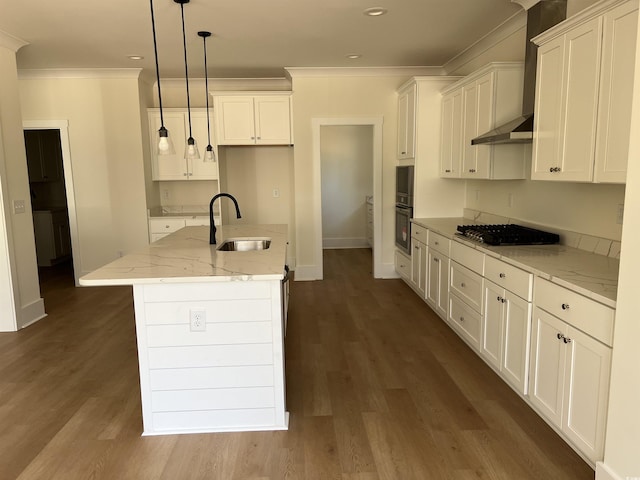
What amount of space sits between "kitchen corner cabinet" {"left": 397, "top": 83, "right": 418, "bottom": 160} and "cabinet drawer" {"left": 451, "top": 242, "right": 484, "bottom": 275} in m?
1.68

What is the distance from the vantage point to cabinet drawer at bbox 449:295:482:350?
3291 mm

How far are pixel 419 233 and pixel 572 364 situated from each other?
2.73 metres

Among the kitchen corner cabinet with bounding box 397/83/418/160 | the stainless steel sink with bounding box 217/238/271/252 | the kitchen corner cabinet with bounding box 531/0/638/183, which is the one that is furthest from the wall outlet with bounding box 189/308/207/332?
the kitchen corner cabinet with bounding box 397/83/418/160

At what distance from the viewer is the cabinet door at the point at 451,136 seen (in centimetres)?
441

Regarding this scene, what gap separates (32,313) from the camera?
170 inches

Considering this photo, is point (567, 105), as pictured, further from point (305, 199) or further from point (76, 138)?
point (76, 138)

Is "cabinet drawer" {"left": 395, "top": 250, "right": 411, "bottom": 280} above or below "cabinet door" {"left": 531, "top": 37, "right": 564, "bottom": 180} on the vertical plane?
below

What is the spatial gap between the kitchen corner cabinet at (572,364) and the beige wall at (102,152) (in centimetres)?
490

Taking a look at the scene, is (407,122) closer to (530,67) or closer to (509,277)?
(530,67)

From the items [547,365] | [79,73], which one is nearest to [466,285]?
[547,365]

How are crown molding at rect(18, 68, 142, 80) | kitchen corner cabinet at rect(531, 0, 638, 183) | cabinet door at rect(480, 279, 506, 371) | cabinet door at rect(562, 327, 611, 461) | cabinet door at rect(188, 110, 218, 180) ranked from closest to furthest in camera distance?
cabinet door at rect(562, 327, 611, 461)
kitchen corner cabinet at rect(531, 0, 638, 183)
cabinet door at rect(480, 279, 506, 371)
crown molding at rect(18, 68, 142, 80)
cabinet door at rect(188, 110, 218, 180)

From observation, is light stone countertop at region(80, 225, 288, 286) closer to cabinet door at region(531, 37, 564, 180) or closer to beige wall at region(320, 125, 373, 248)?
cabinet door at region(531, 37, 564, 180)

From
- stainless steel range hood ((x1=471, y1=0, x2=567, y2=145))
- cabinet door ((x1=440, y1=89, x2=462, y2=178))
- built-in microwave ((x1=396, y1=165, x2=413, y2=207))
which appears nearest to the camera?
stainless steel range hood ((x1=471, y1=0, x2=567, y2=145))

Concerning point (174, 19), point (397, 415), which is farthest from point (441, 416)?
point (174, 19)
